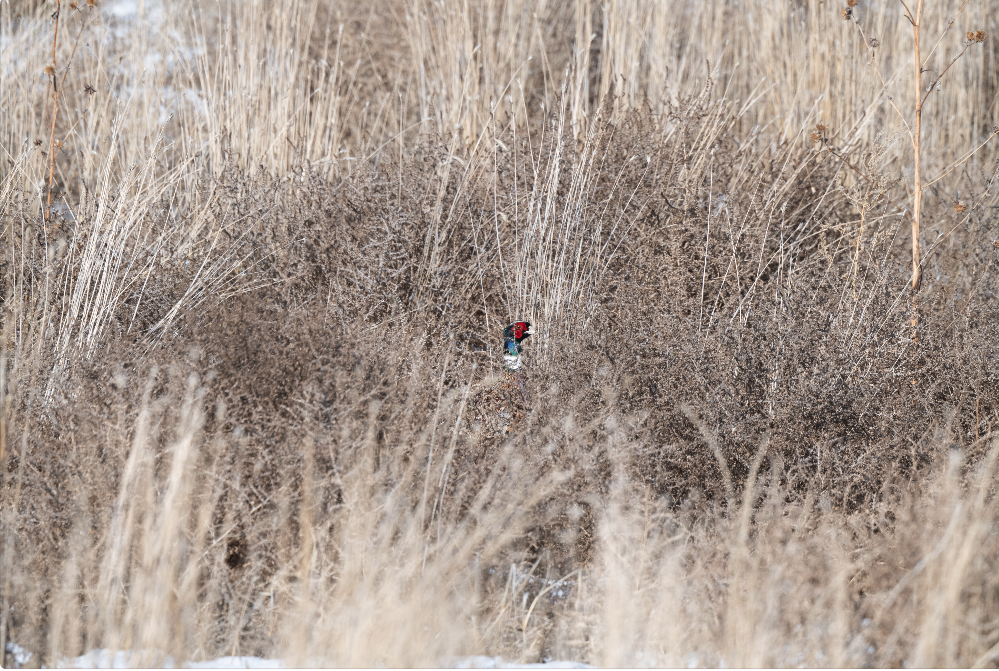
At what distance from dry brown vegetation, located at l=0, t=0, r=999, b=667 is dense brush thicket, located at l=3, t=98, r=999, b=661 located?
13 millimetres

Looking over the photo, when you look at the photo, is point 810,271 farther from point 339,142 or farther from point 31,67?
point 31,67

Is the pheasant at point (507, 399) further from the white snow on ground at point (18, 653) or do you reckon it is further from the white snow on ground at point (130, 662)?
the white snow on ground at point (18, 653)

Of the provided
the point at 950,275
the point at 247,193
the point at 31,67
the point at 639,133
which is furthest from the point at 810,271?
the point at 31,67

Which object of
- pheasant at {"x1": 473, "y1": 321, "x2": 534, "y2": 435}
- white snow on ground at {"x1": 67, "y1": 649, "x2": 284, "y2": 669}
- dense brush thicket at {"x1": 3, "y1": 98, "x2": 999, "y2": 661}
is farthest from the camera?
pheasant at {"x1": 473, "y1": 321, "x2": 534, "y2": 435}

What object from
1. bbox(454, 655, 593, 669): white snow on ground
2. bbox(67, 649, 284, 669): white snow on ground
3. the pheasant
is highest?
the pheasant

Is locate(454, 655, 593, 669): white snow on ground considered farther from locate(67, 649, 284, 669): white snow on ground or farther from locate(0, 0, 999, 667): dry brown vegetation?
locate(67, 649, 284, 669): white snow on ground

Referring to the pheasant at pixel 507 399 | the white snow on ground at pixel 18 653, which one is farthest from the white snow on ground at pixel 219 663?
the pheasant at pixel 507 399

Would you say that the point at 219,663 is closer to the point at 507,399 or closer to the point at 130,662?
A: the point at 130,662

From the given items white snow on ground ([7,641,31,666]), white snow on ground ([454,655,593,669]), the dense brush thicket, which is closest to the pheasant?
the dense brush thicket

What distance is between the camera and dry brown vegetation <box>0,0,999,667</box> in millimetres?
1681

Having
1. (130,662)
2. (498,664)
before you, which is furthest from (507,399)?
(130,662)

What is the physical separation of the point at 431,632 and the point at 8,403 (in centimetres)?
117

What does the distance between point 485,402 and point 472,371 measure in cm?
15

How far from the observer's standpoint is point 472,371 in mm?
2408
